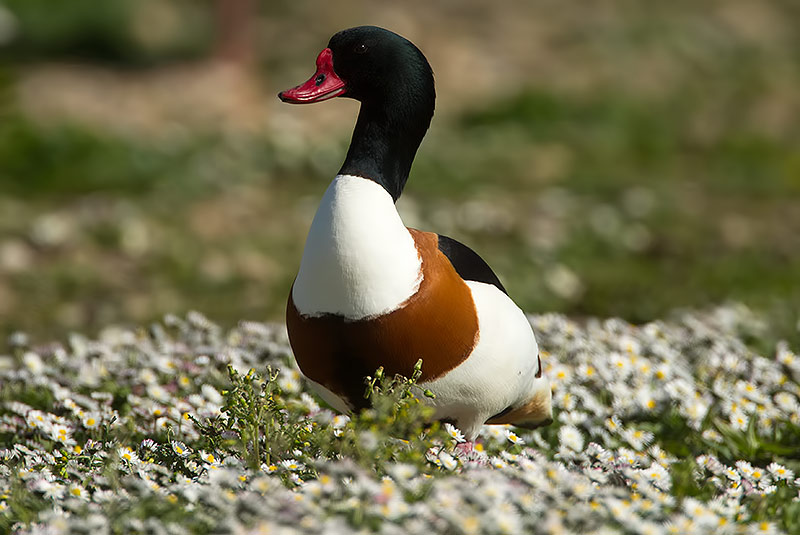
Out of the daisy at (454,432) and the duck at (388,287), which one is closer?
the duck at (388,287)

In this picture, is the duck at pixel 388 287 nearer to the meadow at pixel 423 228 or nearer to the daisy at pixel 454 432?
the daisy at pixel 454 432

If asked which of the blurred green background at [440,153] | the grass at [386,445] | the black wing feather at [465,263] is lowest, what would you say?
the grass at [386,445]

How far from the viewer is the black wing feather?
10.6 ft

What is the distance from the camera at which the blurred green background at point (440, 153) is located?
660 centimetres

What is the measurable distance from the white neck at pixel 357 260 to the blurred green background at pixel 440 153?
3.12 meters

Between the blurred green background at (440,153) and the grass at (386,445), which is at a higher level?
the blurred green background at (440,153)

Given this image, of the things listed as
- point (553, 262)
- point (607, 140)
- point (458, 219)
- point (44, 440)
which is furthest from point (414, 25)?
point (44, 440)

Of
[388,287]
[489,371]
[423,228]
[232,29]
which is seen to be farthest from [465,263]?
[232,29]

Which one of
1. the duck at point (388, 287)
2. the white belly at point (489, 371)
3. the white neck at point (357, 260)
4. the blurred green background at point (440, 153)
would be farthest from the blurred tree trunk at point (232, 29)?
the white neck at point (357, 260)

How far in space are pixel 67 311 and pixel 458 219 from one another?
3226 millimetres

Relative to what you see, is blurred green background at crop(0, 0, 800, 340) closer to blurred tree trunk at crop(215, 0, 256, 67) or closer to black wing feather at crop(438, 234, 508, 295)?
blurred tree trunk at crop(215, 0, 256, 67)

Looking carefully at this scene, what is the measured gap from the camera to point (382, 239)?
288cm

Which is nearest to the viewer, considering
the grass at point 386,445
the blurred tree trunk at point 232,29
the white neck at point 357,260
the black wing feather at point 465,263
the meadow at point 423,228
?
the grass at point 386,445

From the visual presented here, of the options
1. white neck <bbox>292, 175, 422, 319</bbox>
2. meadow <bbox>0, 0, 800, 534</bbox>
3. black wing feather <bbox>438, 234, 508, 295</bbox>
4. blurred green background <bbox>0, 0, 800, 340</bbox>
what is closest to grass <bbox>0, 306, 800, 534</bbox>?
meadow <bbox>0, 0, 800, 534</bbox>
